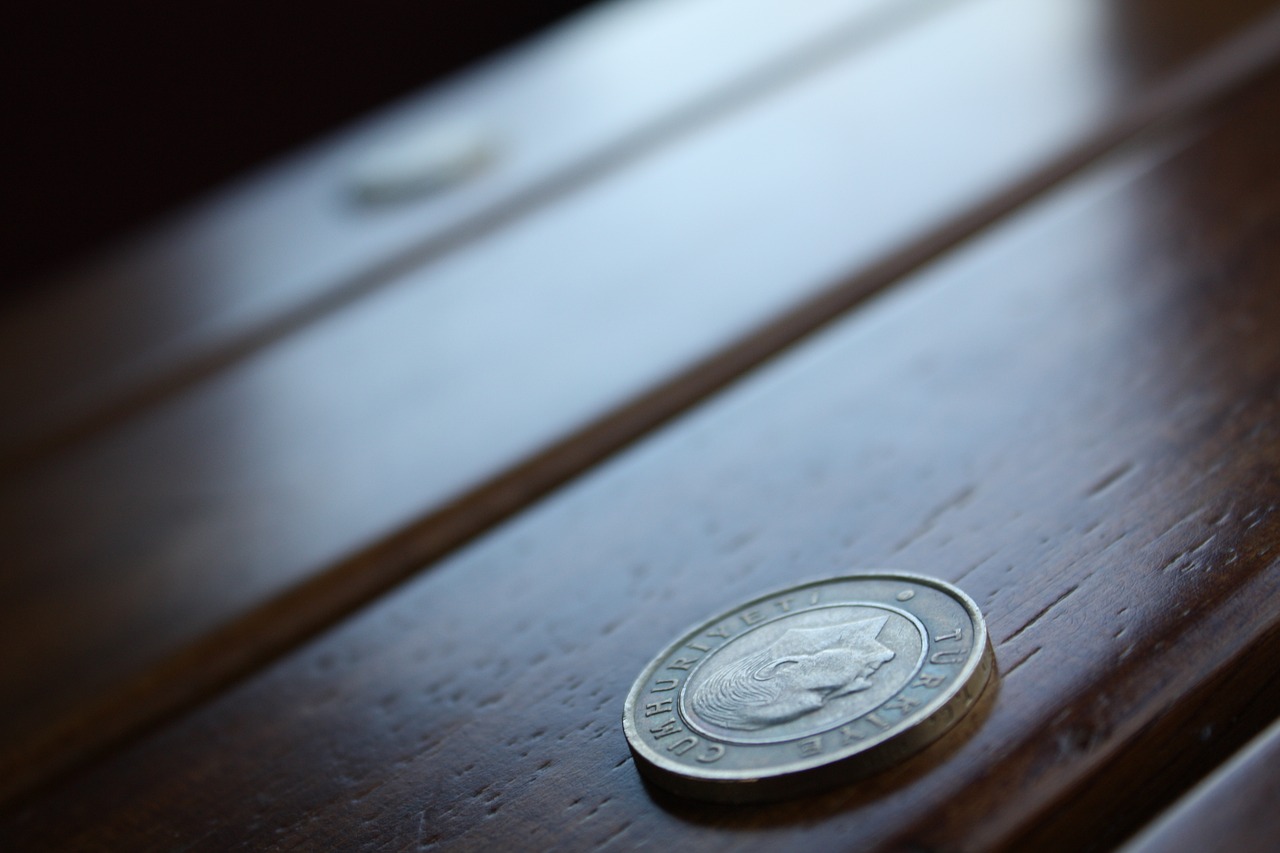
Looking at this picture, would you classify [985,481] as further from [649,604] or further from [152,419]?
[152,419]

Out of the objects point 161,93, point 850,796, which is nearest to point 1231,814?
point 850,796

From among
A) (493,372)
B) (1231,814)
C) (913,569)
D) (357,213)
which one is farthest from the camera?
(357,213)

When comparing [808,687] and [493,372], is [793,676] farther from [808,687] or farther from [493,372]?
[493,372]

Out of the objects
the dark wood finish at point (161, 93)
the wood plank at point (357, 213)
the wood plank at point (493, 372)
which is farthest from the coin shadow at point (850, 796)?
the dark wood finish at point (161, 93)

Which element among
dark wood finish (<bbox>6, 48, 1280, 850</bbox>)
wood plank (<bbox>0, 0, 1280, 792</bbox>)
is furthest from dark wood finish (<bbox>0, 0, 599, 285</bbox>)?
dark wood finish (<bbox>6, 48, 1280, 850</bbox>)

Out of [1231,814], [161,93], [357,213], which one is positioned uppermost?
[161,93]

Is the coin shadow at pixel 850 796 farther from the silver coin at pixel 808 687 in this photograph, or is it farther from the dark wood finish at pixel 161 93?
the dark wood finish at pixel 161 93

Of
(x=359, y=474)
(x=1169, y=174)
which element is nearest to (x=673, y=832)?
(x=359, y=474)
